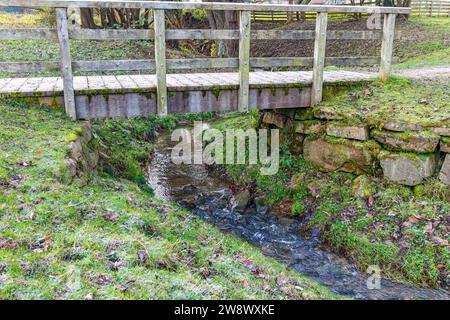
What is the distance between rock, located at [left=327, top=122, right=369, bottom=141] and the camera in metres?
7.72

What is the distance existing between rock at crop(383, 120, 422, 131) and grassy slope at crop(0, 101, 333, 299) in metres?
3.63

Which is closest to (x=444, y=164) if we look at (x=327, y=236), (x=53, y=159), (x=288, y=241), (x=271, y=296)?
(x=327, y=236)

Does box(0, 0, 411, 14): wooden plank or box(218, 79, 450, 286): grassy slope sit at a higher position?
box(0, 0, 411, 14): wooden plank

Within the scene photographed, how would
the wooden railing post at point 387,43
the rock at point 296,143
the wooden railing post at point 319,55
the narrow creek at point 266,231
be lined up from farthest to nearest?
the rock at point 296,143
the wooden railing post at point 387,43
the wooden railing post at point 319,55
the narrow creek at point 266,231

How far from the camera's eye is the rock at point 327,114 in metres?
8.07

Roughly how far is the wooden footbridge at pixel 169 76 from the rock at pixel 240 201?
1964 millimetres

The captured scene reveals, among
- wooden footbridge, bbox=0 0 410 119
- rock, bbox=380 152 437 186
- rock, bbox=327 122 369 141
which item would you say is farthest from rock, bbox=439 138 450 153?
wooden footbridge, bbox=0 0 410 119

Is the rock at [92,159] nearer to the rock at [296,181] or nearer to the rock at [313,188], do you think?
the rock at [296,181]

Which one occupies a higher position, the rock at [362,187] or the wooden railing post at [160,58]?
the wooden railing post at [160,58]

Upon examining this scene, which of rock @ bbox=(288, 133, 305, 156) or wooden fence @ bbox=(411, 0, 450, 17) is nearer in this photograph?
rock @ bbox=(288, 133, 305, 156)

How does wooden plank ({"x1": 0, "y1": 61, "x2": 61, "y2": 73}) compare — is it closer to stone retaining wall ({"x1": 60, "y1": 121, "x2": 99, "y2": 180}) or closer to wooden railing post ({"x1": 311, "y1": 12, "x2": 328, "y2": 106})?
stone retaining wall ({"x1": 60, "y1": 121, "x2": 99, "y2": 180})

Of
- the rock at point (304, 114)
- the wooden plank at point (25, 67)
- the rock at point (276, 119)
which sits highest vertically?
the wooden plank at point (25, 67)

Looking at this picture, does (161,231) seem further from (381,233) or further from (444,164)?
(444,164)

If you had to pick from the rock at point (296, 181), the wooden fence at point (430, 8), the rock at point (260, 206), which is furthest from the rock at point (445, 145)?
the wooden fence at point (430, 8)
